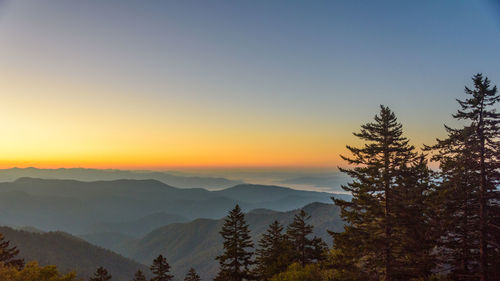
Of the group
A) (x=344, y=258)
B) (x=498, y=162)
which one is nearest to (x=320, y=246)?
(x=344, y=258)

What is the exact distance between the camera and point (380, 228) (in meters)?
18.8

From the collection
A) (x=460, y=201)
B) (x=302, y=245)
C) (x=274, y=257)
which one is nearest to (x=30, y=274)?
(x=274, y=257)

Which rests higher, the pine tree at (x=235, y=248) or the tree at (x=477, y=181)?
the tree at (x=477, y=181)

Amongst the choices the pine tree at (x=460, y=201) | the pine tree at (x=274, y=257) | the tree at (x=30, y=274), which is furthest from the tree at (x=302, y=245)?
the tree at (x=30, y=274)

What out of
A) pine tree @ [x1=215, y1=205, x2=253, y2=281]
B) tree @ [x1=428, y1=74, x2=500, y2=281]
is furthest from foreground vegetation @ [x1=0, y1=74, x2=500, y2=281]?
pine tree @ [x1=215, y1=205, x2=253, y2=281]

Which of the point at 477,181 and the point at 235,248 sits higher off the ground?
the point at 477,181

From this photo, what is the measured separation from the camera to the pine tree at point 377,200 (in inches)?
722

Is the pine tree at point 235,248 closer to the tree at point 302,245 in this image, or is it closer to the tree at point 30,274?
the tree at point 302,245

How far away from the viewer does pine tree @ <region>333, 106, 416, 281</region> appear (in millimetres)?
18328

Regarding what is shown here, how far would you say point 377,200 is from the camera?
61.6 feet

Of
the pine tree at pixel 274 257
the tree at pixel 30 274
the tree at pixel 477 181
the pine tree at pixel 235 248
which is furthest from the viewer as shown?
the pine tree at pixel 274 257

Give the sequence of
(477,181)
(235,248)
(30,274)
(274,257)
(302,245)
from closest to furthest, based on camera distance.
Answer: (477,181), (30,274), (235,248), (302,245), (274,257)

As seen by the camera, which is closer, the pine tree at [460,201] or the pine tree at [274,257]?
the pine tree at [460,201]

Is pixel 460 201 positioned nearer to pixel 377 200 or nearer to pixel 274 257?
pixel 377 200
